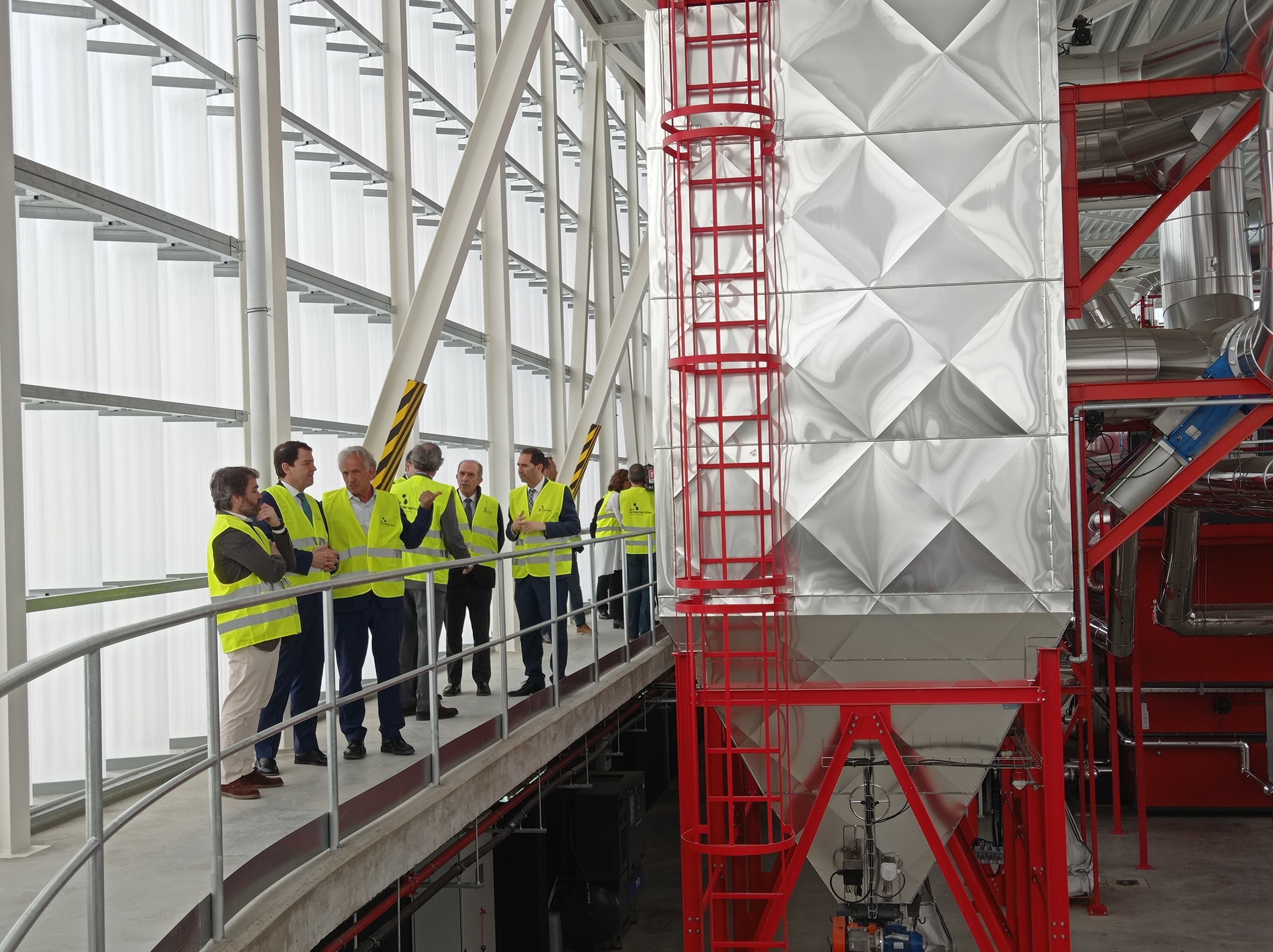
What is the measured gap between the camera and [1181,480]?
7770mm

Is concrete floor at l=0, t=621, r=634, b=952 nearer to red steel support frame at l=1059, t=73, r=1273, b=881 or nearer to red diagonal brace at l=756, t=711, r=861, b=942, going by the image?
red diagonal brace at l=756, t=711, r=861, b=942

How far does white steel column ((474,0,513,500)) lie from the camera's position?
13.2m

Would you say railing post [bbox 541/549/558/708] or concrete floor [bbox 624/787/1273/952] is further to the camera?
concrete floor [bbox 624/787/1273/952]

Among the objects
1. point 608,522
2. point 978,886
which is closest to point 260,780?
point 978,886

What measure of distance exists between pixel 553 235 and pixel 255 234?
345 inches

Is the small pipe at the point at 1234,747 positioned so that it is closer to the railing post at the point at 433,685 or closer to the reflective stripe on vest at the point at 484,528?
the reflective stripe on vest at the point at 484,528

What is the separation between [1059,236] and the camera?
6375mm

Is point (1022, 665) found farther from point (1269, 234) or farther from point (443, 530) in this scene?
point (443, 530)

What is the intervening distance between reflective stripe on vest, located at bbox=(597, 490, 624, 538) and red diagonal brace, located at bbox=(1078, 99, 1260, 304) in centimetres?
646

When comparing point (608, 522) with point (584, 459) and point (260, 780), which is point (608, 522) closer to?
point (584, 459)

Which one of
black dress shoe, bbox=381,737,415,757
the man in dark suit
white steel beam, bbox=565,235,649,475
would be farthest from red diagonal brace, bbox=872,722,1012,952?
white steel beam, bbox=565,235,649,475

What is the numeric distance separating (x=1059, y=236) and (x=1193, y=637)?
31.5 ft

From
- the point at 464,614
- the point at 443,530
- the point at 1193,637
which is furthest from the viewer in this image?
the point at 1193,637

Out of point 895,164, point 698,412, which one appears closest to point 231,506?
point 698,412
